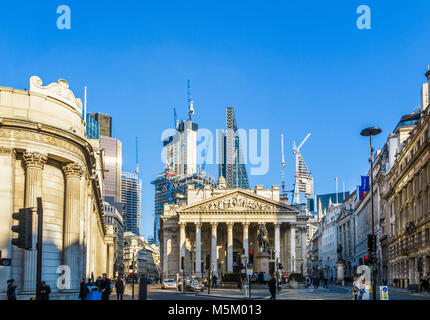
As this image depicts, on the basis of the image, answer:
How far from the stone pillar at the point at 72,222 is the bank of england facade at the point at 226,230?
7035 cm

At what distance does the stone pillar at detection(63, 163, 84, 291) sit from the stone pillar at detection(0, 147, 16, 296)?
15.2 feet

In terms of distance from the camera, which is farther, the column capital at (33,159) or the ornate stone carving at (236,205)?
the ornate stone carving at (236,205)

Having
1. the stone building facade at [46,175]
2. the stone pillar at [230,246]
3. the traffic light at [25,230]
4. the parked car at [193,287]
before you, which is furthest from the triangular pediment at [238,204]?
the traffic light at [25,230]

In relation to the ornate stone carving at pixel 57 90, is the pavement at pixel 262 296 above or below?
below

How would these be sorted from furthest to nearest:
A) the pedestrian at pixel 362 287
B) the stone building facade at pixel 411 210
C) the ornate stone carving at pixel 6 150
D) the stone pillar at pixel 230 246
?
the stone pillar at pixel 230 246 < the stone building facade at pixel 411 210 < the ornate stone carving at pixel 6 150 < the pedestrian at pixel 362 287

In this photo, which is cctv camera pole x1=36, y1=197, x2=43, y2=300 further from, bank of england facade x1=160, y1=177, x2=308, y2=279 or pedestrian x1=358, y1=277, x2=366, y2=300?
bank of england facade x1=160, y1=177, x2=308, y2=279

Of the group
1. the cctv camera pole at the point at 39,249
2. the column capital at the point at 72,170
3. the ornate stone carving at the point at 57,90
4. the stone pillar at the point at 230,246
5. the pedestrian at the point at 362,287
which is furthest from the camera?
the stone pillar at the point at 230,246

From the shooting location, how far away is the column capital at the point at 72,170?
116 ft

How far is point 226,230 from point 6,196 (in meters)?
91.0

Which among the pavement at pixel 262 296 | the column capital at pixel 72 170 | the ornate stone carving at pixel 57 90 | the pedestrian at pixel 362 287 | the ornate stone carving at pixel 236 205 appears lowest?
the pavement at pixel 262 296

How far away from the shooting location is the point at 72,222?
35.1 m

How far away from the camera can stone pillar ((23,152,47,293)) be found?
30.6 meters

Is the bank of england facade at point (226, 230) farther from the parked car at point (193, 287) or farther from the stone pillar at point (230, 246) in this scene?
the parked car at point (193, 287)
